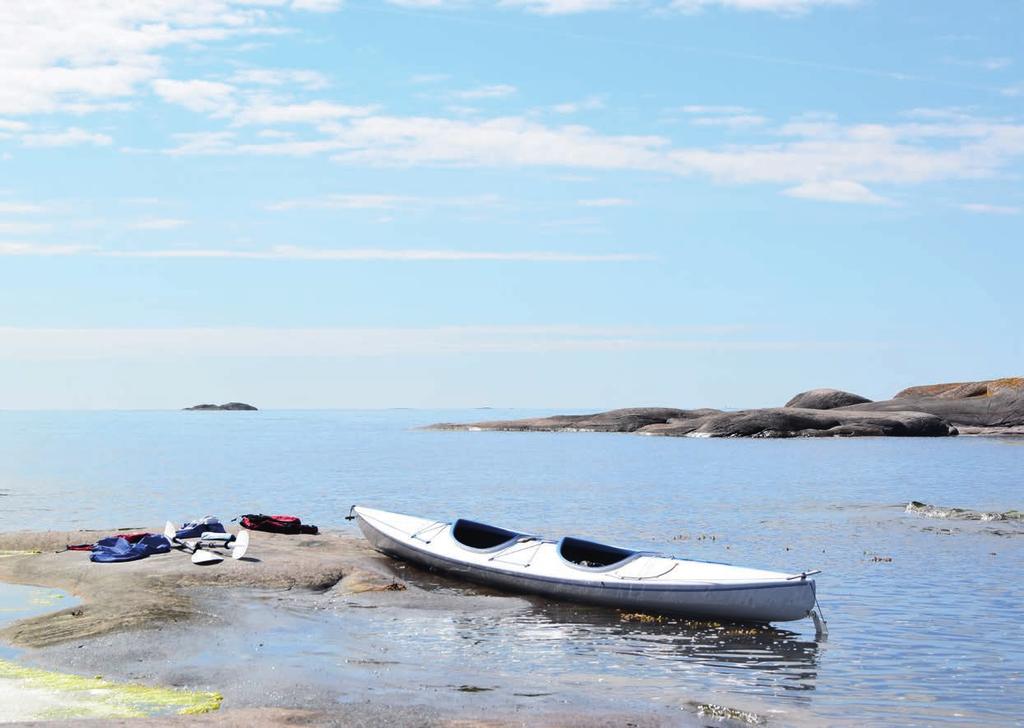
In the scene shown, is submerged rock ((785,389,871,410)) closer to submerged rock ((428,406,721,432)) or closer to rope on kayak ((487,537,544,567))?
submerged rock ((428,406,721,432))

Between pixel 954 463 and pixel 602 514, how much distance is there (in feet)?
129

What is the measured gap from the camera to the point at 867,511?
4334 centimetres

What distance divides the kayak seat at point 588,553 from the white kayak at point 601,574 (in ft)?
0.07

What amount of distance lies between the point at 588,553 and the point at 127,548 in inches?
401

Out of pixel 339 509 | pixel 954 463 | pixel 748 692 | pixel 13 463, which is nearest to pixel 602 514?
pixel 339 509

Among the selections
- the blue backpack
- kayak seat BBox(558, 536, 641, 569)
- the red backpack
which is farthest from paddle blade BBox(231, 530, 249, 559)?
kayak seat BBox(558, 536, 641, 569)

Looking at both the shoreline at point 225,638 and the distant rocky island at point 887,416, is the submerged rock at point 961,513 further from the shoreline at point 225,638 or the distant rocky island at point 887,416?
the distant rocky island at point 887,416

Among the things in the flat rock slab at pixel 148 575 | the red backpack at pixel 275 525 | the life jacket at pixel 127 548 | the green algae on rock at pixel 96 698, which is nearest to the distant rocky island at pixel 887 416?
the red backpack at pixel 275 525

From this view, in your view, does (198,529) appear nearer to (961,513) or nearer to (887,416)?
(961,513)

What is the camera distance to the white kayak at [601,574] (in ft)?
63.6

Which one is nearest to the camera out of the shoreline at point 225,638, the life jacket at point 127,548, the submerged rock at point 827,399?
the shoreline at point 225,638

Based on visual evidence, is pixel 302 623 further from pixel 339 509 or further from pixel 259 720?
pixel 339 509

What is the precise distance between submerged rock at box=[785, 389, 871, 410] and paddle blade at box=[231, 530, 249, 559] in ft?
350

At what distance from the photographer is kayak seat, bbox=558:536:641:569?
2298 centimetres
